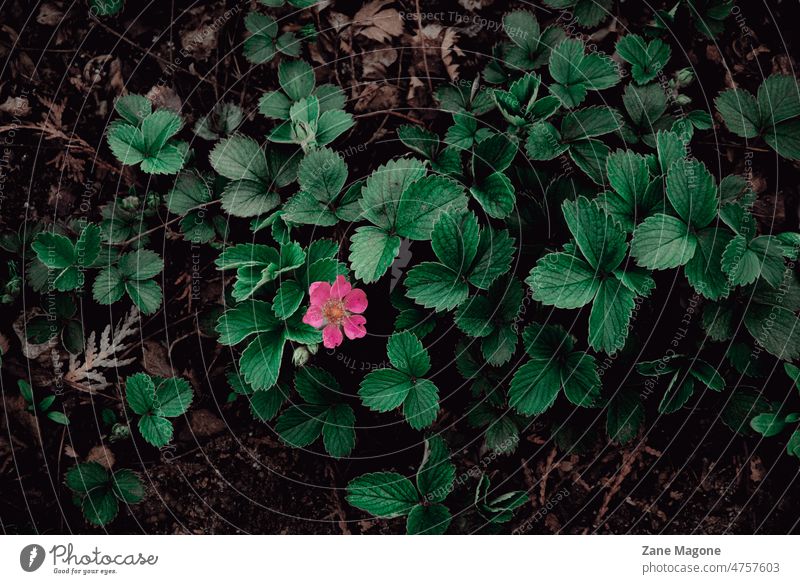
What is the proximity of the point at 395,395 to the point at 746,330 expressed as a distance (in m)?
1.10

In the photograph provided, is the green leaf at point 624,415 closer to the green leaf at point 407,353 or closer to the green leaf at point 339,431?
the green leaf at point 407,353

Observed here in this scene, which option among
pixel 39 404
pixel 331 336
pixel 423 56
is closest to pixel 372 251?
pixel 331 336

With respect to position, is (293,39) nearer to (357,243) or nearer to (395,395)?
(357,243)

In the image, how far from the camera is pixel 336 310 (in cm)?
177

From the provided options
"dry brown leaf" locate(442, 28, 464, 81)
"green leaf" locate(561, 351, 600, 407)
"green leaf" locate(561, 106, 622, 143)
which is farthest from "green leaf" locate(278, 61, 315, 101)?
"green leaf" locate(561, 351, 600, 407)

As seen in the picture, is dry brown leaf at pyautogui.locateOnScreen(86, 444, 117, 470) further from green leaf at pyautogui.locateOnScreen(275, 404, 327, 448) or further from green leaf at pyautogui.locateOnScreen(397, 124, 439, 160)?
green leaf at pyautogui.locateOnScreen(397, 124, 439, 160)

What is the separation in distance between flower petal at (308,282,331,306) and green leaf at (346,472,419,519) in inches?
23.9

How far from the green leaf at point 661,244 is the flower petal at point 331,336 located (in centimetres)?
84

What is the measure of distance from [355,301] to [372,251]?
0.19 metres

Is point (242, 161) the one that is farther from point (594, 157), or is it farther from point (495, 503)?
point (495, 503)

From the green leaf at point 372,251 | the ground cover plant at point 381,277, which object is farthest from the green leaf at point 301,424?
the green leaf at point 372,251

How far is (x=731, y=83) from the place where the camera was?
6.72ft
